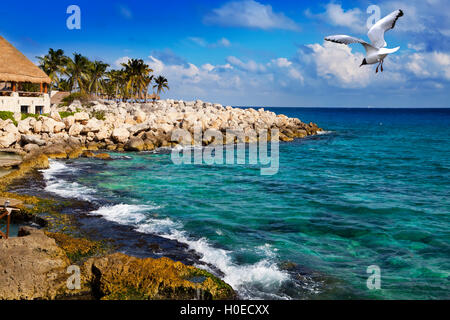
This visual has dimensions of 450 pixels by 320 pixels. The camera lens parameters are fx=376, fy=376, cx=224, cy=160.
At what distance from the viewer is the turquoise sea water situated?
29.4 feet

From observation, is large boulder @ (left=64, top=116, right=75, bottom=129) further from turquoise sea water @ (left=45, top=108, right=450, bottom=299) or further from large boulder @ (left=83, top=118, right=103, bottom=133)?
turquoise sea water @ (left=45, top=108, right=450, bottom=299)

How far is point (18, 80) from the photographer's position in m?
34.8

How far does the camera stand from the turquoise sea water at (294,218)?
8.97 meters

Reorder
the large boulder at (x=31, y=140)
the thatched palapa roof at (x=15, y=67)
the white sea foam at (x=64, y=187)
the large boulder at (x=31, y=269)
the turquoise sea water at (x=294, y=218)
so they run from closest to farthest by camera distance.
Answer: the large boulder at (x=31, y=269) → the turquoise sea water at (x=294, y=218) → the white sea foam at (x=64, y=187) → the large boulder at (x=31, y=140) → the thatched palapa roof at (x=15, y=67)

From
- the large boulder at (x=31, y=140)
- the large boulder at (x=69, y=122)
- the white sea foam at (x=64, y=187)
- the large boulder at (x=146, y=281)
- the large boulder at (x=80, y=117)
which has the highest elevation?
the large boulder at (x=80, y=117)

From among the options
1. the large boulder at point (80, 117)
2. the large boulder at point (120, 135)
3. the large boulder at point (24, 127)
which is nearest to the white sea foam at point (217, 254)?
the large boulder at point (120, 135)

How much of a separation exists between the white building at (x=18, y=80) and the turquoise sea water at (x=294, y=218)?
16.0 meters

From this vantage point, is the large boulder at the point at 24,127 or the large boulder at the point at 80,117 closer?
the large boulder at the point at 24,127

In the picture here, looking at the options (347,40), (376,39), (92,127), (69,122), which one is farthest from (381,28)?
(69,122)

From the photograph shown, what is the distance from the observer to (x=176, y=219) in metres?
13.4

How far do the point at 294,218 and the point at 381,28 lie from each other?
8.84 metres

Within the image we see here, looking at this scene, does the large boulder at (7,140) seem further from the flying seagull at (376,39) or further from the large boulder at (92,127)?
the flying seagull at (376,39)
